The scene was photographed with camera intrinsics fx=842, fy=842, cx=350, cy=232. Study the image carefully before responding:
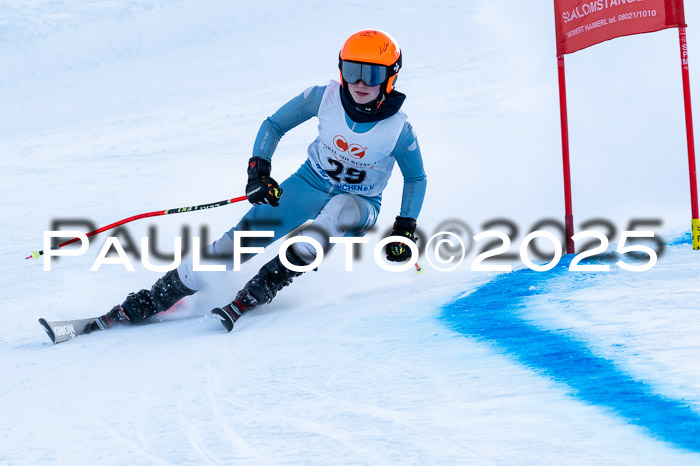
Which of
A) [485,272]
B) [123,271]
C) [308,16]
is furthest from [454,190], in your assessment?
[308,16]

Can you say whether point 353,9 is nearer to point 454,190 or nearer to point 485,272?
point 454,190

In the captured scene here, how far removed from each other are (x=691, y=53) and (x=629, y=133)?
4.59ft

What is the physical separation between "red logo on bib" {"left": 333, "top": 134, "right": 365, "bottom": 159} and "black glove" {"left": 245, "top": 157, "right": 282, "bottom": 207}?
1.22 ft

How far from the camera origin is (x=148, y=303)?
13.8 feet

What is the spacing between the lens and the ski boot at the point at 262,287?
3.97m

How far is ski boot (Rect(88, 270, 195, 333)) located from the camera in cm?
419

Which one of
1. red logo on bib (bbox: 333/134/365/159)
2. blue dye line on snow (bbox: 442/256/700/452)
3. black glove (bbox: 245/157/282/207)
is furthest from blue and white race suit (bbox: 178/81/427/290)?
blue dye line on snow (bbox: 442/256/700/452)

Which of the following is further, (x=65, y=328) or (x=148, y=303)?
(x=148, y=303)

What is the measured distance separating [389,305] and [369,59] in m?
1.18

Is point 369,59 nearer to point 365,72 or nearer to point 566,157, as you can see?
point 365,72

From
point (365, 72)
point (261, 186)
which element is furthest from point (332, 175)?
point (365, 72)

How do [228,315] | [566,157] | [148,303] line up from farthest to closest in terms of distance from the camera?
[566,157], [148,303], [228,315]

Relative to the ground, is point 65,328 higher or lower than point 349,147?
lower

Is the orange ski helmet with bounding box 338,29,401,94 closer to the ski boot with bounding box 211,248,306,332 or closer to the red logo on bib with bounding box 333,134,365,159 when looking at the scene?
the red logo on bib with bounding box 333,134,365,159
